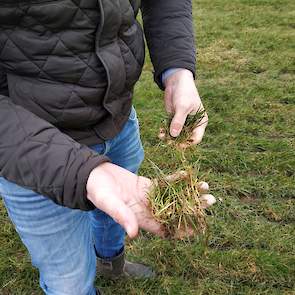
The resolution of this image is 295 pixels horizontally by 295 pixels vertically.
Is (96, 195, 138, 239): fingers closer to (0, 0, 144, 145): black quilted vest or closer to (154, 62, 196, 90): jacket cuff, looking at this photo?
(0, 0, 144, 145): black quilted vest

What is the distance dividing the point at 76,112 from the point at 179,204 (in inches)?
18.9

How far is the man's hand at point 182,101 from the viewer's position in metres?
1.90

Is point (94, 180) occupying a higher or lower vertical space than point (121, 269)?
higher

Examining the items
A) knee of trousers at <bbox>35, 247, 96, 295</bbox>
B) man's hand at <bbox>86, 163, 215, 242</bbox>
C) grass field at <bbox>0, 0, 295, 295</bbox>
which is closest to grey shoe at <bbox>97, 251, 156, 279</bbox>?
grass field at <bbox>0, 0, 295, 295</bbox>

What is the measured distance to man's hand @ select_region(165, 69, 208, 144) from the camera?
190cm

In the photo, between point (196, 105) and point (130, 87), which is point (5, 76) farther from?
point (196, 105)

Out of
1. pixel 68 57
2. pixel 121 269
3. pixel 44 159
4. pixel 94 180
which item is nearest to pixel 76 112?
pixel 68 57

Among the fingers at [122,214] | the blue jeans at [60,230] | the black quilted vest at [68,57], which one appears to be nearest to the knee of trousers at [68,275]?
the blue jeans at [60,230]

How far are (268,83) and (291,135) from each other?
1110 mm

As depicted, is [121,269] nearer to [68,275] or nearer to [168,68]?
[68,275]

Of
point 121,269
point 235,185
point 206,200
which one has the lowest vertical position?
point 235,185

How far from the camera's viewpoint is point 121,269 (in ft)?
9.35

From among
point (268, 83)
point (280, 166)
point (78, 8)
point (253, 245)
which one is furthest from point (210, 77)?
point (78, 8)

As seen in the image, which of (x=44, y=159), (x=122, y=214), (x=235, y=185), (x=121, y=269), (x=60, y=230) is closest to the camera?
(x=122, y=214)
